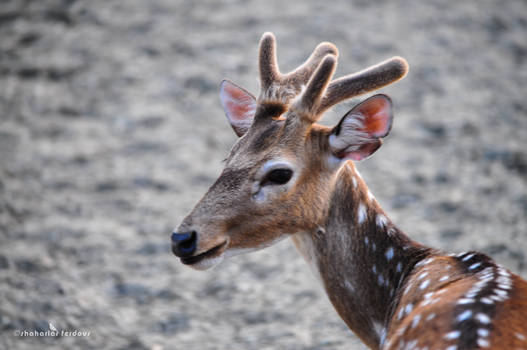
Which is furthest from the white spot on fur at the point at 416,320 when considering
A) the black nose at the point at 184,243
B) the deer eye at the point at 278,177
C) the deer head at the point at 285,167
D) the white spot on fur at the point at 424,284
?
the black nose at the point at 184,243

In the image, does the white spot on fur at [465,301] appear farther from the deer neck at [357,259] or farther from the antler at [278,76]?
the antler at [278,76]

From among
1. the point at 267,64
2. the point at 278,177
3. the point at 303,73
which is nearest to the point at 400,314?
the point at 278,177

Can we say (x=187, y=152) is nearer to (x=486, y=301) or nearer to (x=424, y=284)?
(x=424, y=284)

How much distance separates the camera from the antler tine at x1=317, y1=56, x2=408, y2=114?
9.98 ft

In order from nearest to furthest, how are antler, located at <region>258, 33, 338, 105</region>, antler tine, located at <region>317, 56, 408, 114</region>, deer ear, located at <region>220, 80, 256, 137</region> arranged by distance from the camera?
1. antler tine, located at <region>317, 56, 408, 114</region>
2. antler, located at <region>258, 33, 338, 105</region>
3. deer ear, located at <region>220, 80, 256, 137</region>

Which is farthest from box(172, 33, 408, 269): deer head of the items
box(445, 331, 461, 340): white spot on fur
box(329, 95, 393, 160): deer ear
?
box(445, 331, 461, 340): white spot on fur

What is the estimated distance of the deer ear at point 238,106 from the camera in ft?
11.4

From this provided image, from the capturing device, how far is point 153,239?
17.9 feet

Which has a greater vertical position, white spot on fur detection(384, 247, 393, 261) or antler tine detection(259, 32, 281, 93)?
antler tine detection(259, 32, 281, 93)

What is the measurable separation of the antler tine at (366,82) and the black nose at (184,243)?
826mm

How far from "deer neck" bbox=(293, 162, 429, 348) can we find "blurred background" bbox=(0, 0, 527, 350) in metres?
0.53

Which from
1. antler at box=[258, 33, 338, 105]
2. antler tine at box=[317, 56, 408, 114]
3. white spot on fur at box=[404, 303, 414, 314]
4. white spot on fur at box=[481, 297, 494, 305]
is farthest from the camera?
antler at box=[258, 33, 338, 105]

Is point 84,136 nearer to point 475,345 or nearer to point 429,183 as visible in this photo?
point 429,183

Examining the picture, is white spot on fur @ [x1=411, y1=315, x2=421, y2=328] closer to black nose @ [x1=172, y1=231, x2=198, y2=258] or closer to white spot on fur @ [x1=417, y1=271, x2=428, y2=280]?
white spot on fur @ [x1=417, y1=271, x2=428, y2=280]
